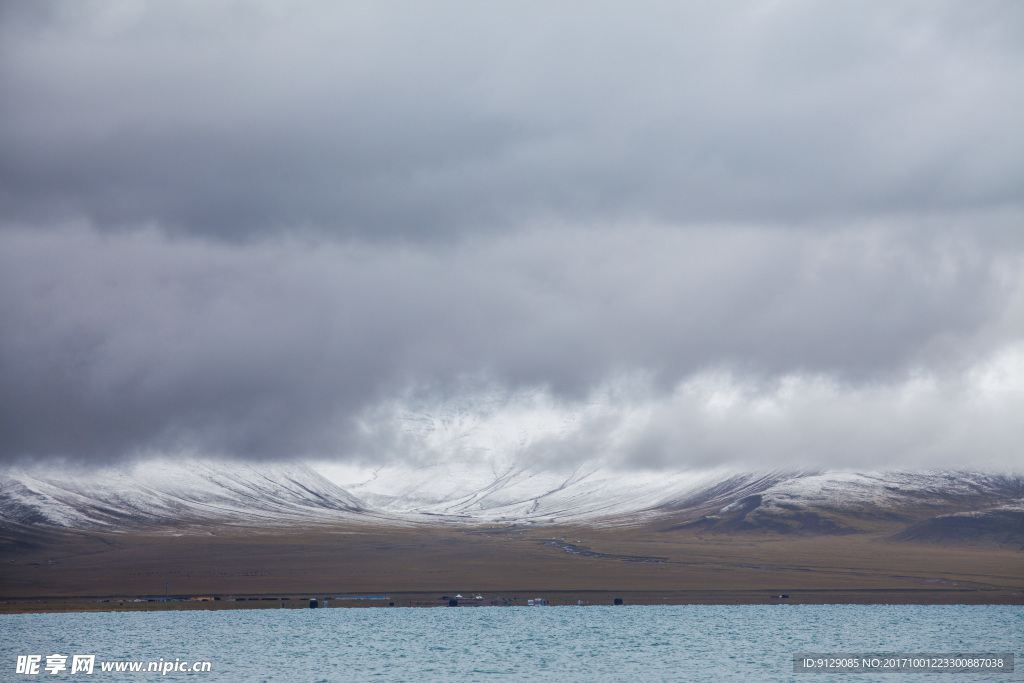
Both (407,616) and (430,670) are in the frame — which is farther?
(407,616)

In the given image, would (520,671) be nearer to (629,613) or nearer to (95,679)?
(95,679)

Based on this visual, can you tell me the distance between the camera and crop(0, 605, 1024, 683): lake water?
107350 mm

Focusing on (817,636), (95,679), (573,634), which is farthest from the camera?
(573,634)

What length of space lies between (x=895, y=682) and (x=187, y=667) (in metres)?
75.1

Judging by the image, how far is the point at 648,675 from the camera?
103938 mm

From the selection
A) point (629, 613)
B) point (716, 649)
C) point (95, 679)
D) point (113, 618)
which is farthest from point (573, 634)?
point (113, 618)

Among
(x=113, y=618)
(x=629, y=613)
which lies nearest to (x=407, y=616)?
(x=629, y=613)

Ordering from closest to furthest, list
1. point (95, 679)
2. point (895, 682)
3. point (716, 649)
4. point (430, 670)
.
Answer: point (895, 682) → point (95, 679) → point (430, 670) → point (716, 649)

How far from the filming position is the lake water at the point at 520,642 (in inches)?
4226

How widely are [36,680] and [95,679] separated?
22.8 ft

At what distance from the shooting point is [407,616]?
19838 centimetres

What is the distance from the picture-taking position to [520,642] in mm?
143125

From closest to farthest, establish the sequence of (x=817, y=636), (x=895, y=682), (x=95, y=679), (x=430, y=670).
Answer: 1. (x=895, y=682)
2. (x=95, y=679)
3. (x=430, y=670)
4. (x=817, y=636)

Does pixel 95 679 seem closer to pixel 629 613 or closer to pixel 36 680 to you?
pixel 36 680
